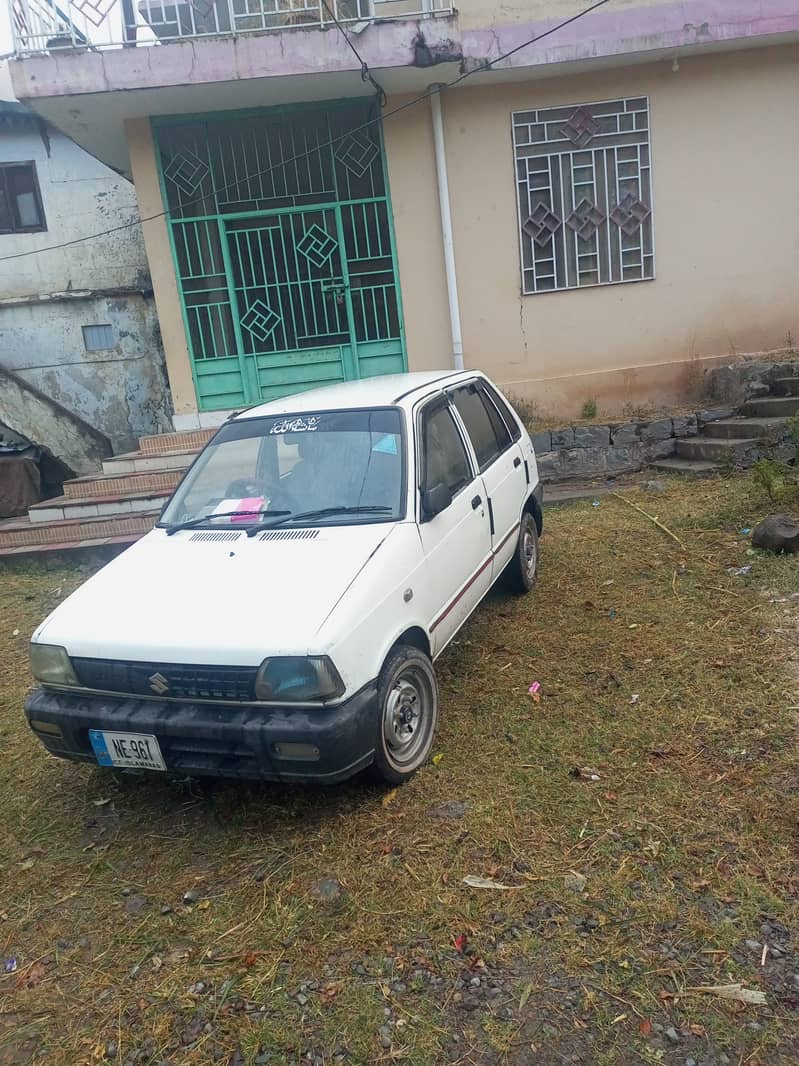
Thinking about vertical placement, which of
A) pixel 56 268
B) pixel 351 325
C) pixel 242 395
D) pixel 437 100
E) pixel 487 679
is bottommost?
pixel 487 679

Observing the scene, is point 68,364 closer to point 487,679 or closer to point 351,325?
point 351,325

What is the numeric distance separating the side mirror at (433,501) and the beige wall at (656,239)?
5.55 meters

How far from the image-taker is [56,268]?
11953 mm

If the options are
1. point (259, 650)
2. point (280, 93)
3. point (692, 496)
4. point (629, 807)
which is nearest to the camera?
point (259, 650)

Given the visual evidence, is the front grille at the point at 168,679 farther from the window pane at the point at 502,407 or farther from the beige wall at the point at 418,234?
the beige wall at the point at 418,234

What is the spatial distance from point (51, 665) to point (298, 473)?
1.43 m

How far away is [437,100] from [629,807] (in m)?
7.70

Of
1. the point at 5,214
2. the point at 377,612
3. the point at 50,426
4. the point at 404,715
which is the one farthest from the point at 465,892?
the point at 5,214

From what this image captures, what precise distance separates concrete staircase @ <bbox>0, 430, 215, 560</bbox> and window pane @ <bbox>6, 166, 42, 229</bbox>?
21.9 feet

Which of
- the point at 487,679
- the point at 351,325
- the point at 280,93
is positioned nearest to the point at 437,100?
the point at 280,93

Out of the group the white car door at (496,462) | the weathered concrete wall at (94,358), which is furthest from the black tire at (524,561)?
the weathered concrete wall at (94,358)

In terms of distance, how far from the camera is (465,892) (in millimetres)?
2508

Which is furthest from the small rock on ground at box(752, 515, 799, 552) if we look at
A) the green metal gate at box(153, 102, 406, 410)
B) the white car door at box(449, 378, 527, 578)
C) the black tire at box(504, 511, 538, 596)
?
the green metal gate at box(153, 102, 406, 410)

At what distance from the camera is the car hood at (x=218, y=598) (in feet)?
8.93
